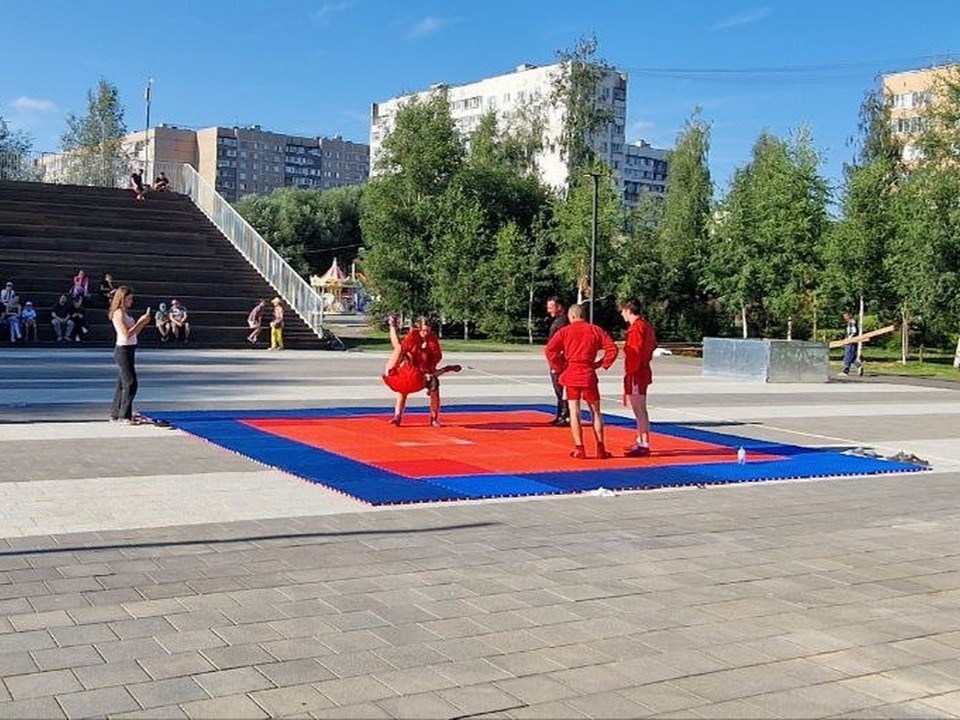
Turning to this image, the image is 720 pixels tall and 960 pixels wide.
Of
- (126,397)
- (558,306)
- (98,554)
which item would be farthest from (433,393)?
(98,554)

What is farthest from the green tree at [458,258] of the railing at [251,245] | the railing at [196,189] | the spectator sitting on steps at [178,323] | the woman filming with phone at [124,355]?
the woman filming with phone at [124,355]

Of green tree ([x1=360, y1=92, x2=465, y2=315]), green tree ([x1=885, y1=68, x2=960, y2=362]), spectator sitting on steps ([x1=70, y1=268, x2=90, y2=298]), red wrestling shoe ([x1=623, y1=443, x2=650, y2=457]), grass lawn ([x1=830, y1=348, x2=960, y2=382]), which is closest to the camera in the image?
red wrestling shoe ([x1=623, y1=443, x2=650, y2=457])

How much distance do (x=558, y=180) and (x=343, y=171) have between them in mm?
131032

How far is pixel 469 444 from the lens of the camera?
13.3 metres

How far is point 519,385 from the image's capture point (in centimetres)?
2334

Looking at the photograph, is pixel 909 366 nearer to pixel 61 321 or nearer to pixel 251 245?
pixel 251 245

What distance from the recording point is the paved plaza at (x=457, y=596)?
4789 mm

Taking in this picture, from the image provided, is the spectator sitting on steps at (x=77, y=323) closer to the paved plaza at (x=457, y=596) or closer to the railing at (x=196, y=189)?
the railing at (x=196, y=189)

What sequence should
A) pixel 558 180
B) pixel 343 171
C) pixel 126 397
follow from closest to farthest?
pixel 126 397 < pixel 558 180 < pixel 343 171

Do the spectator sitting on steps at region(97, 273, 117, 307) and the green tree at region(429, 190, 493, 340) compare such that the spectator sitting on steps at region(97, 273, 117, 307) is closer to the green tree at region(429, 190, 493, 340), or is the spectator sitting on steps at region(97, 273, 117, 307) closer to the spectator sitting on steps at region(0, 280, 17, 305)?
the spectator sitting on steps at region(0, 280, 17, 305)

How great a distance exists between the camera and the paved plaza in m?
4.79

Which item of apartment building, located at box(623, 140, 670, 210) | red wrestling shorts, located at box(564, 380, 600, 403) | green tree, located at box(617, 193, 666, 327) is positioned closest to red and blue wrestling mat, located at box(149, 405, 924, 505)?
red wrestling shorts, located at box(564, 380, 600, 403)

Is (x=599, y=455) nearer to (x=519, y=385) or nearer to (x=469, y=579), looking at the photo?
(x=469, y=579)

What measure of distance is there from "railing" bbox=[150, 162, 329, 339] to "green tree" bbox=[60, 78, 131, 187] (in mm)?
6718
